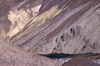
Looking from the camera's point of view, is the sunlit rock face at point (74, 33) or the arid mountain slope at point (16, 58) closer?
the arid mountain slope at point (16, 58)

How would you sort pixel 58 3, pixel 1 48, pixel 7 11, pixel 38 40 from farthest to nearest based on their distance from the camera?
pixel 7 11
pixel 58 3
pixel 38 40
pixel 1 48

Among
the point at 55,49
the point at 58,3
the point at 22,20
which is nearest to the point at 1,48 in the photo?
the point at 55,49

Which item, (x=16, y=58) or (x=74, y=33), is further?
(x=74, y=33)

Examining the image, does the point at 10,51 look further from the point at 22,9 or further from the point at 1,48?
the point at 22,9

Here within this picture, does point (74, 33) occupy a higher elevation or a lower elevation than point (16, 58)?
higher

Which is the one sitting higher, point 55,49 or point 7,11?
point 7,11

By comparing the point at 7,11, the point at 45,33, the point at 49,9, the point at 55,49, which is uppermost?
the point at 7,11

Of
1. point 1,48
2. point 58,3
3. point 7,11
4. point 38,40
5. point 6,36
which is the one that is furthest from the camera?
point 7,11

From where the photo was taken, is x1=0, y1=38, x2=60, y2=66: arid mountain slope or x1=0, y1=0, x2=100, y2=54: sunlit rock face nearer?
x1=0, y1=38, x2=60, y2=66: arid mountain slope
